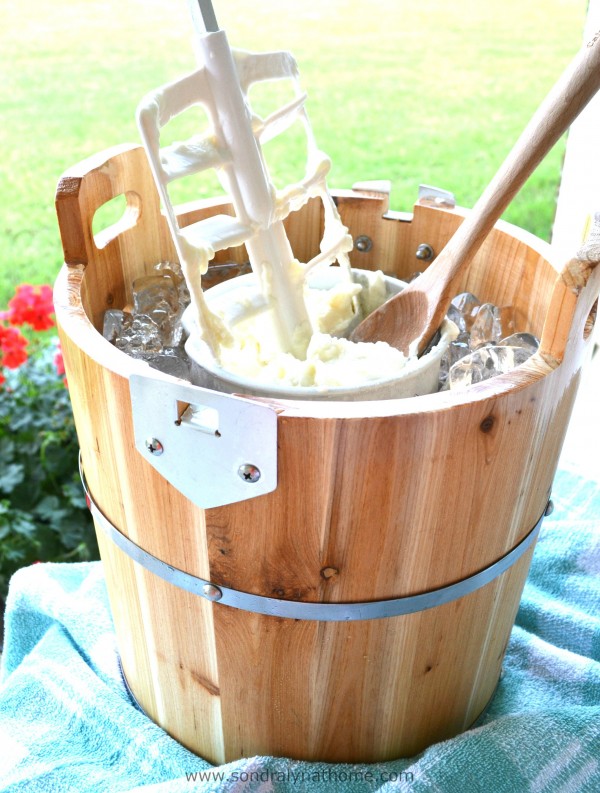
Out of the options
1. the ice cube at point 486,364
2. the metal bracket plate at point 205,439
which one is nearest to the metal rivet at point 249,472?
the metal bracket plate at point 205,439

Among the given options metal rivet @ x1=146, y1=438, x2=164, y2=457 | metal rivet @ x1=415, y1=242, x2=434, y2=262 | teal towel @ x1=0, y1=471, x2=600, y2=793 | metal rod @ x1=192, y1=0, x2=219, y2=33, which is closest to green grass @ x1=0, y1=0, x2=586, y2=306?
teal towel @ x1=0, y1=471, x2=600, y2=793

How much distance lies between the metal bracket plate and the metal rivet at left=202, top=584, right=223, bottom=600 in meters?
0.13

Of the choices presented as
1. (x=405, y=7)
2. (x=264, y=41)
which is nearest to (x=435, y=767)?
(x=264, y=41)

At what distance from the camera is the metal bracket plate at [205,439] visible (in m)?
0.85

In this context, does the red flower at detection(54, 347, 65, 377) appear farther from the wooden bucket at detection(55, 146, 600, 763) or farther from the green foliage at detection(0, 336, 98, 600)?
the wooden bucket at detection(55, 146, 600, 763)

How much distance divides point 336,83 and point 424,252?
107 inches

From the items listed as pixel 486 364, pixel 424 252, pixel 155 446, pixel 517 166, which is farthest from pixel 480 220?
pixel 155 446

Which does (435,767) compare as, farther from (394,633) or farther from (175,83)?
(175,83)

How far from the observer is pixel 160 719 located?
49.8 inches

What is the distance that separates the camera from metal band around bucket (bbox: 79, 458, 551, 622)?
0.98 m

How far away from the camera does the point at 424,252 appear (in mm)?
1425

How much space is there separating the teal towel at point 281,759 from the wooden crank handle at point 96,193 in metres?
0.68

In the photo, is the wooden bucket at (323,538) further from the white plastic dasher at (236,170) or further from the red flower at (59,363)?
the red flower at (59,363)

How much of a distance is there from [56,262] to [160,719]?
2.24 meters
